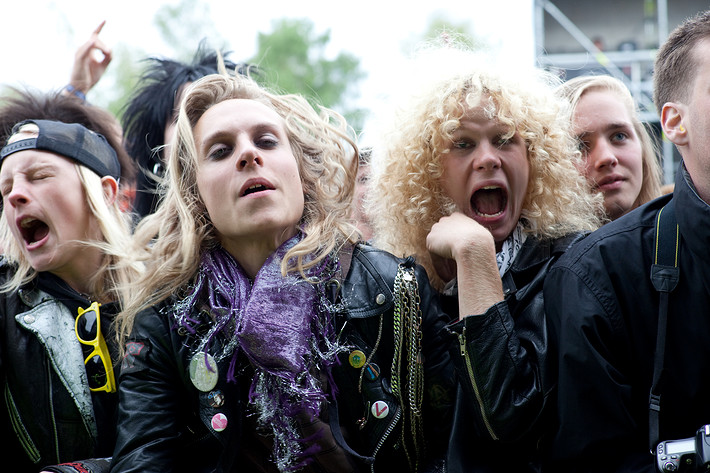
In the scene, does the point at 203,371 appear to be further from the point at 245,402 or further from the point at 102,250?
the point at 102,250

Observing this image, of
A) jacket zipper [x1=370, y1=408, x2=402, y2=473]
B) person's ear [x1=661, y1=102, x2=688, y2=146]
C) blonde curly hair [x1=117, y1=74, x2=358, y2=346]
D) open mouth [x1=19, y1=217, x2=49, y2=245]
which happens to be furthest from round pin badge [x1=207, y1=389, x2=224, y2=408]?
person's ear [x1=661, y1=102, x2=688, y2=146]

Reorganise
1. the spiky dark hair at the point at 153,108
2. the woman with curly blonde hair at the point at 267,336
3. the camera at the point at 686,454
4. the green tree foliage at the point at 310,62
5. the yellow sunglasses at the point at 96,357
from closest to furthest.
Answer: the camera at the point at 686,454, the woman with curly blonde hair at the point at 267,336, the yellow sunglasses at the point at 96,357, the spiky dark hair at the point at 153,108, the green tree foliage at the point at 310,62

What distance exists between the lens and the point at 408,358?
9.28 feet

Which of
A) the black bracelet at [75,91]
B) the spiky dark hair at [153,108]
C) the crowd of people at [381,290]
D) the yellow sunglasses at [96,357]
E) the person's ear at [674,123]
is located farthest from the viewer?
the black bracelet at [75,91]

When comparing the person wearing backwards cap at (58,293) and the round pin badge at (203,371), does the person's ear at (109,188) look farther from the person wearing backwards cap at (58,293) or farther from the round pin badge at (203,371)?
the round pin badge at (203,371)

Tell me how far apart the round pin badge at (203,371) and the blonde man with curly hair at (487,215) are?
92cm

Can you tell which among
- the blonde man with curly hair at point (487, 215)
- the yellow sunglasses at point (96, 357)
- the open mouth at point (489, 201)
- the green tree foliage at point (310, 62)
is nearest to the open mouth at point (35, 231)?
the yellow sunglasses at point (96, 357)

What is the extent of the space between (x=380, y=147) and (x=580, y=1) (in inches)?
522

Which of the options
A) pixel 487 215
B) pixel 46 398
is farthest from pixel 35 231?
pixel 487 215

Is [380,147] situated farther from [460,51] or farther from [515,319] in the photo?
[515,319]

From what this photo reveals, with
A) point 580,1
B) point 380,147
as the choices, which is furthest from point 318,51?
point 380,147

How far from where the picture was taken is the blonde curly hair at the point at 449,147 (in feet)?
10.4

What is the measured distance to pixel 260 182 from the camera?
2.93 m

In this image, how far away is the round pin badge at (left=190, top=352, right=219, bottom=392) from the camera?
2836 millimetres
